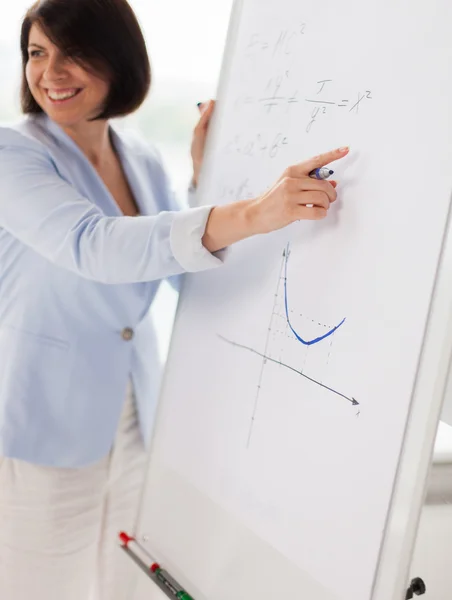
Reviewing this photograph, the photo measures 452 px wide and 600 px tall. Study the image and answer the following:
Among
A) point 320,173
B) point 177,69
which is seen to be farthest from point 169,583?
point 177,69

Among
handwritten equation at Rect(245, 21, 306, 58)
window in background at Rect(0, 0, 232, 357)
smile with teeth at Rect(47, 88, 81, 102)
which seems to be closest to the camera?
handwritten equation at Rect(245, 21, 306, 58)

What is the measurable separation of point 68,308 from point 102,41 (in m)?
0.44

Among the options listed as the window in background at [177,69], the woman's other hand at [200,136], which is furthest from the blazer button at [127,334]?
the window in background at [177,69]

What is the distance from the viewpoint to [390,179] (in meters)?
0.75

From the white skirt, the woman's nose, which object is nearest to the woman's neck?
the woman's nose

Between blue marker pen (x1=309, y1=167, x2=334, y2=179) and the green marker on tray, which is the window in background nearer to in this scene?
the green marker on tray

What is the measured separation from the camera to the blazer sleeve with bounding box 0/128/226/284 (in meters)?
0.96

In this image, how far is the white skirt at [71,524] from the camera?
118cm

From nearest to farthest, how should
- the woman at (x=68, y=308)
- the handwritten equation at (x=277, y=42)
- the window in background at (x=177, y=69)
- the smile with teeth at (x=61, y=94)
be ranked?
the handwritten equation at (x=277, y=42)
the woman at (x=68, y=308)
the smile with teeth at (x=61, y=94)
the window in background at (x=177, y=69)

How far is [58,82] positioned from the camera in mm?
1153

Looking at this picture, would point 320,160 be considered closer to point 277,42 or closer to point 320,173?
point 320,173

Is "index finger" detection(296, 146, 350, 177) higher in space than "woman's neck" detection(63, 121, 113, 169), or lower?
lower

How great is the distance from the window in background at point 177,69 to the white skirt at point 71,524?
55 centimetres

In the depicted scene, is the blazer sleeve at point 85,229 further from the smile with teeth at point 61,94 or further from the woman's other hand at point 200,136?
the woman's other hand at point 200,136
